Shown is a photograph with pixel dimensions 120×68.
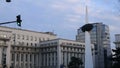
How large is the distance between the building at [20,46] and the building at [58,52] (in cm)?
438

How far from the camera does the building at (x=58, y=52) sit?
6068 inches

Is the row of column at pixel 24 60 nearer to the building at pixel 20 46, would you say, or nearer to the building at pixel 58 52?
the building at pixel 20 46

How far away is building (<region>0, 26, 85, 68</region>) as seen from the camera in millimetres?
146900

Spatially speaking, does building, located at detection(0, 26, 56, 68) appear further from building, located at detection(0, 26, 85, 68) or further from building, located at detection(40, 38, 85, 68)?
building, located at detection(40, 38, 85, 68)

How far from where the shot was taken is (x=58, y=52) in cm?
15250

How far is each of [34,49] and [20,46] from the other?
38.7 feet

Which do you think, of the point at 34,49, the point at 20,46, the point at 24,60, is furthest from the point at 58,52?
the point at 24,60

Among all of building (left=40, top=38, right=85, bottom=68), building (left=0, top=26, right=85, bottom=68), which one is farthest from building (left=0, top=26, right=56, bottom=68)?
building (left=40, top=38, right=85, bottom=68)

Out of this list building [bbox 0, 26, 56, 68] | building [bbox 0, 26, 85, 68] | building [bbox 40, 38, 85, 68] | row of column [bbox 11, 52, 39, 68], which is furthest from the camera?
row of column [bbox 11, 52, 39, 68]

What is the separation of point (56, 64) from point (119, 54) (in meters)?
67.4

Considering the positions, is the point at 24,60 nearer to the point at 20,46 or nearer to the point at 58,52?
the point at 20,46

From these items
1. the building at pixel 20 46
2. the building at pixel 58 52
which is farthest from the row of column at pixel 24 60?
the building at pixel 58 52

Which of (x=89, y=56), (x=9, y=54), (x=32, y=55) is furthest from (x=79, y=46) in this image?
(x=89, y=56)

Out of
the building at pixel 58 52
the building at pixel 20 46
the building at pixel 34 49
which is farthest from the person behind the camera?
the building at pixel 58 52
